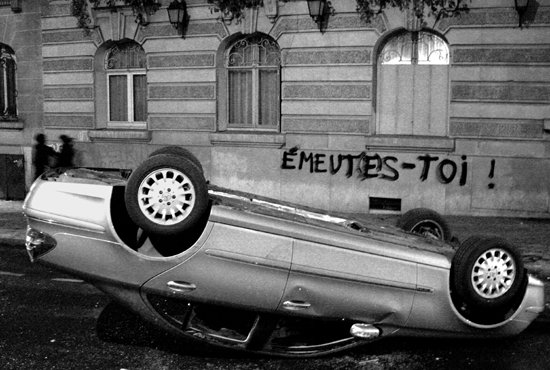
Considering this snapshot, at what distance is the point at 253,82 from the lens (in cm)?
1493

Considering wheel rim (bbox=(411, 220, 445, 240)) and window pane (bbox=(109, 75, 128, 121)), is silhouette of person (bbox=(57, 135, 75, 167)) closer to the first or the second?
window pane (bbox=(109, 75, 128, 121))

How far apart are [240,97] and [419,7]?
4135mm

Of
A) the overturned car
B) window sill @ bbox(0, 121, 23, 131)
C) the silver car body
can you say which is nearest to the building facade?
window sill @ bbox(0, 121, 23, 131)

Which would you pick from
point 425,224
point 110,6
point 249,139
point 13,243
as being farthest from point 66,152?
point 425,224

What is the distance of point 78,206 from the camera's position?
5.24 meters

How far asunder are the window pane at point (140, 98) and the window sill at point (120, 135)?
0.66m

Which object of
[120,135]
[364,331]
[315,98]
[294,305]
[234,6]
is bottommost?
[364,331]

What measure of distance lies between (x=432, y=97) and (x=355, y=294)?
8.99 m

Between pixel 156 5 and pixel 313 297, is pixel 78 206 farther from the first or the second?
pixel 156 5

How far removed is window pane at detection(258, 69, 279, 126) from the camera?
14.8m

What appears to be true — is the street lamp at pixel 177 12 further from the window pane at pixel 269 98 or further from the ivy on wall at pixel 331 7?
the window pane at pixel 269 98

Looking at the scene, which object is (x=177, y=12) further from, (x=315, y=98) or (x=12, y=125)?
(x=12, y=125)

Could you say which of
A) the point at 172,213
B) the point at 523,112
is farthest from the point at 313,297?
the point at 523,112

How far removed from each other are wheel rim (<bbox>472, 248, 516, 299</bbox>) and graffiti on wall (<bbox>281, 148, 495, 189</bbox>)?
788 cm
